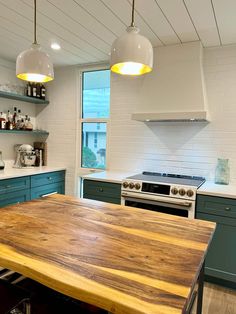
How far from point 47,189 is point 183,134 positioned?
6.39ft

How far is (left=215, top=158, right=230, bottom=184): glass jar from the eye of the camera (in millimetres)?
2647

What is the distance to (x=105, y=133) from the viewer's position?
137 inches

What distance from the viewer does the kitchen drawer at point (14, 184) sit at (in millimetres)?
2738

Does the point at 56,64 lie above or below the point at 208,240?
above

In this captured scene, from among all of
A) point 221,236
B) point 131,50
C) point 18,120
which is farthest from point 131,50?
point 18,120

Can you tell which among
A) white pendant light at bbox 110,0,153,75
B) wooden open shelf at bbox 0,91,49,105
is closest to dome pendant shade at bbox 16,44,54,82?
white pendant light at bbox 110,0,153,75

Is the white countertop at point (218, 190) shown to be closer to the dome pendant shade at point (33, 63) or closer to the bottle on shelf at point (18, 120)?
the dome pendant shade at point (33, 63)

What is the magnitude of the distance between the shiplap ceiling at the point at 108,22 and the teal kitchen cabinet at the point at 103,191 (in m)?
1.56

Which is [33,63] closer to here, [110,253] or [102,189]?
[110,253]

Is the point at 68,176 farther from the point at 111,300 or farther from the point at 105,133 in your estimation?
the point at 111,300

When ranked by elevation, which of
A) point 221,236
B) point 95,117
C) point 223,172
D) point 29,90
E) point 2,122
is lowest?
point 221,236

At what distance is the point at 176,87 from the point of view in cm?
259

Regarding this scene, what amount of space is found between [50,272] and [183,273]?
0.47 meters

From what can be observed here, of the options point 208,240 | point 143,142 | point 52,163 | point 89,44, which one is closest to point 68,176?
point 52,163
